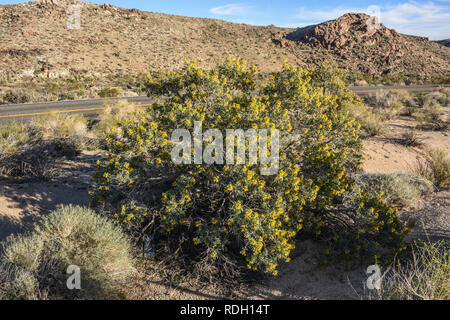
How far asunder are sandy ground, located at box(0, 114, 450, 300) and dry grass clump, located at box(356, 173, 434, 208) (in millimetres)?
254

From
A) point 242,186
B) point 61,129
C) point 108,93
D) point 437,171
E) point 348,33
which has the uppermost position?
point 348,33

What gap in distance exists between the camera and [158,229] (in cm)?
508

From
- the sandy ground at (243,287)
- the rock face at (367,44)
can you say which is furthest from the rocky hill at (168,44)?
the sandy ground at (243,287)

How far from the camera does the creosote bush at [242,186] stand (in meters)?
4.15

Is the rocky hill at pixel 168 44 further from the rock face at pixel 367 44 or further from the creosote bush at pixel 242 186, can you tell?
the creosote bush at pixel 242 186

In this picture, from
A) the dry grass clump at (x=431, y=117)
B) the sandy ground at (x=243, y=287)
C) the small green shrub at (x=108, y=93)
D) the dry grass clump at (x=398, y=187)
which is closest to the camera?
Answer: the sandy ground at (x=243, y=287)

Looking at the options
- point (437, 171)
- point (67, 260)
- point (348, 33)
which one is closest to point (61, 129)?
point (67, 260)

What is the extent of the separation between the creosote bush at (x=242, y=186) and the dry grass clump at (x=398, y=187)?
1453 millimetres

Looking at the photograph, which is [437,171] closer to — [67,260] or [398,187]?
[398,187]

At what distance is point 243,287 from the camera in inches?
168

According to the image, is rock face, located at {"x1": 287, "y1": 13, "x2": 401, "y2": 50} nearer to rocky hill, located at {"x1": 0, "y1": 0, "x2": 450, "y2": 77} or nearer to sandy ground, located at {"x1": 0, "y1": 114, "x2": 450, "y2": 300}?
rocky hill, located at {"x1": 0, "y1": 0, "x2": 450, "y2": 77}

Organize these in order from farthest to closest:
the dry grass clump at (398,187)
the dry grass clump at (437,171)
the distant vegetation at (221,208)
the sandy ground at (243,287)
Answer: the dry grass clump at (437,171)
the dry grass clump at (398,187)
the sandy ground at (243,287)
the distant vegetation at (221,208)

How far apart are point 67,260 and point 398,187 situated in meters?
6.80
